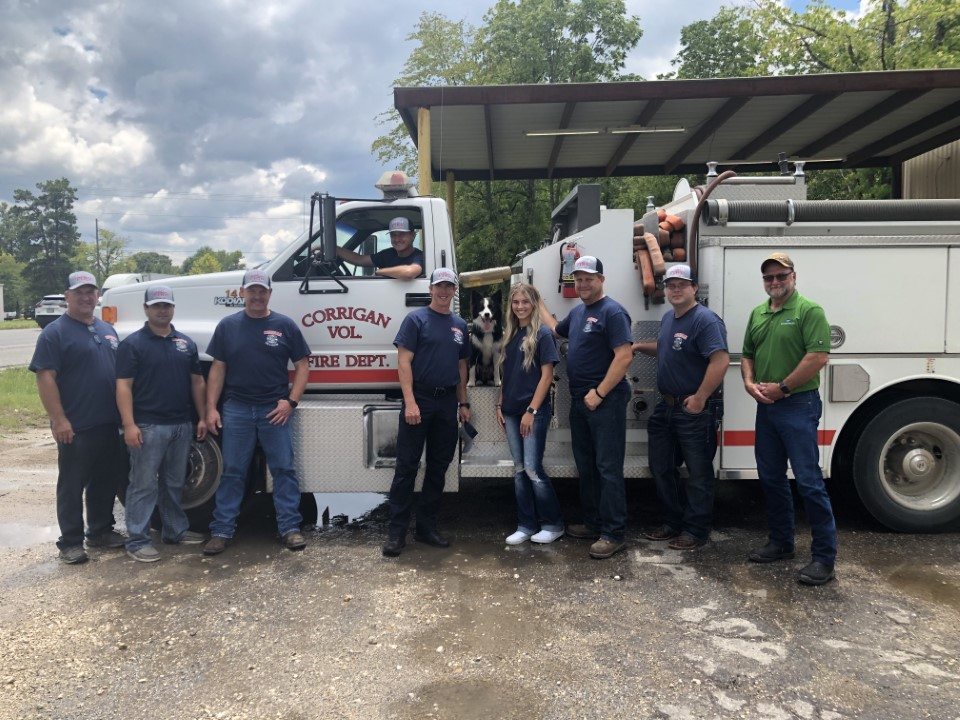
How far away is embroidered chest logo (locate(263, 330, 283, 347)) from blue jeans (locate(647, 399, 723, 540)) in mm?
2644

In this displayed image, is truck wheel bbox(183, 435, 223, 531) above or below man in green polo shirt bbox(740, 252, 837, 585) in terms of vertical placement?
below

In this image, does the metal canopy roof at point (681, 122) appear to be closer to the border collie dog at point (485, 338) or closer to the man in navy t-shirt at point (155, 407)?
the border collie dog at point (485, 338)

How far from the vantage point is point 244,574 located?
4.31m

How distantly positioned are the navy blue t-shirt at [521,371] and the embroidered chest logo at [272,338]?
1.58 metres

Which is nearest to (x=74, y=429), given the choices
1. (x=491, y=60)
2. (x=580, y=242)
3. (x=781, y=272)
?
(x=580, y=242)

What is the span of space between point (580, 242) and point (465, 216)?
12.4 meters

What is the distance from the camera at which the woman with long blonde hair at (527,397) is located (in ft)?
14.9

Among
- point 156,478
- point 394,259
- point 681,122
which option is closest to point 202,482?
point 156,478

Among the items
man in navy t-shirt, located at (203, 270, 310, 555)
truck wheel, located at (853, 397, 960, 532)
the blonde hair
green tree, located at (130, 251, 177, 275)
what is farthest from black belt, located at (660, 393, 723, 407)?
green tree, located at (130, 251, 177, 275)

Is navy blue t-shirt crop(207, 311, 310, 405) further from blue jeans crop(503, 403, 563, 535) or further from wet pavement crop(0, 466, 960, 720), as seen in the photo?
blue jeans crop(503, 403, 563, 535)

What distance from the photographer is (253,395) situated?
15.3 feet

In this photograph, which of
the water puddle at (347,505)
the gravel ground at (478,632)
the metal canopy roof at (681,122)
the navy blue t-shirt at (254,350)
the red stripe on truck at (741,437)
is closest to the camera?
the gravel ground at (478,632)

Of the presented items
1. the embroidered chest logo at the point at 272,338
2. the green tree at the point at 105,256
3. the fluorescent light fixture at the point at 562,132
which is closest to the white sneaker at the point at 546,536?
the embroidered chest logo at the point at 272,338

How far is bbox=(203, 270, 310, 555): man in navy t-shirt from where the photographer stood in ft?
15.1
